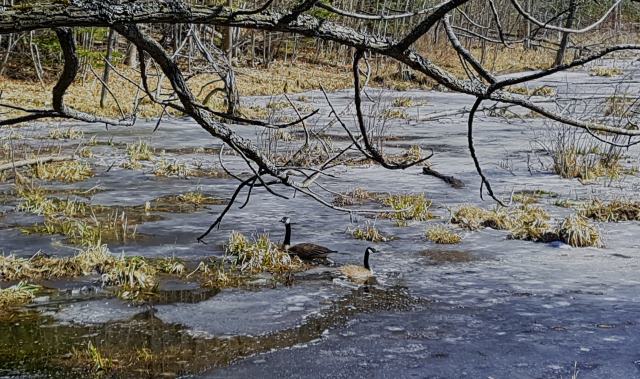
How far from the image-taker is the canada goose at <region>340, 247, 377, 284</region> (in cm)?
678

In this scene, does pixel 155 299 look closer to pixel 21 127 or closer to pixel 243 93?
pixel 21 127

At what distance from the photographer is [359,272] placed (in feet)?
22.5

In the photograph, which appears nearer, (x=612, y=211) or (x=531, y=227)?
(x=531, y=227)

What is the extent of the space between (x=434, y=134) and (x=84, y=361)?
581 inches

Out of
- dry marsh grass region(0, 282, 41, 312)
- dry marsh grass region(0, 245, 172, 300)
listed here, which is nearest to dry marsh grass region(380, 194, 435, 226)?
dry marsh grass region(0, 245, 172, 300)

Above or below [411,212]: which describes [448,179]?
above

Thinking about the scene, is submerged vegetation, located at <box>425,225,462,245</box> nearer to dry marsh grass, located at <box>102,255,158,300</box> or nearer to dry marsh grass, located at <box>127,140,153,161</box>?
dry marsh grass, located at <box>102,255,158,300</box>

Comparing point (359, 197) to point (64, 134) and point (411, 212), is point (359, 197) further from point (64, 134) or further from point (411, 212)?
point (64, 134)

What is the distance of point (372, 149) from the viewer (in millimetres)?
2602

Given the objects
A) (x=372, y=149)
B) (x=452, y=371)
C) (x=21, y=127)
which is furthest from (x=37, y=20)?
(x=21, y=127)

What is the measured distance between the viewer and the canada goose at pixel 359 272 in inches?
267

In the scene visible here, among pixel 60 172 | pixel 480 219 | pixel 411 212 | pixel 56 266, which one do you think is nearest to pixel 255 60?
pixel 60 172

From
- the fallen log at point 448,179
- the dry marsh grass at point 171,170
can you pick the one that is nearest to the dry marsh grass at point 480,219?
the fallen log at point 448,179

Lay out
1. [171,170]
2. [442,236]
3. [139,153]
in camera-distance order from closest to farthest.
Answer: [442,236] < [171,170] < [139,153]
